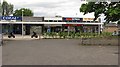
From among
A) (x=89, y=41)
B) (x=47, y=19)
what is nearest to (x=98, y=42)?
(x=89, y=41)

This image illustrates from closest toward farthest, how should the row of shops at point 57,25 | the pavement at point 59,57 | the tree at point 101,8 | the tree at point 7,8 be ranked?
the pavement at point 59,57 → the tree at point 101,8 → the row of shops at point 57,25 → the tree at point 7,8

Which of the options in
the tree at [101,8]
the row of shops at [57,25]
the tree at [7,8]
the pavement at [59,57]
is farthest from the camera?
the tree at [7,8]

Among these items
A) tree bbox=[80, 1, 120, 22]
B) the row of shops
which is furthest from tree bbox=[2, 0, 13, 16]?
tree bbox=[80, 1, 120, 22]

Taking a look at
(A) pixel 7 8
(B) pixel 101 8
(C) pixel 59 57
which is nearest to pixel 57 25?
(B) pixel 101 8

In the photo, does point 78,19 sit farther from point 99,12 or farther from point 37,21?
point 99,12

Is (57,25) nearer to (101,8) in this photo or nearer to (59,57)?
(101,8)

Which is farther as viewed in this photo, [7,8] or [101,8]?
[7,8]

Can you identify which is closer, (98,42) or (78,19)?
(98,42)

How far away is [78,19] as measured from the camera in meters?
70.9

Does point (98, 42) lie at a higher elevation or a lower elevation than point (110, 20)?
lower

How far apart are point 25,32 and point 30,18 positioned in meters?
3.65

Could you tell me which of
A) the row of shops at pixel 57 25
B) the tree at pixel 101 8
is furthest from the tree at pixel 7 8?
the tree at pixel 101 8

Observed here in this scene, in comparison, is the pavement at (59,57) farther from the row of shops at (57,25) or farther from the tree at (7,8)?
the tree at (7,8)

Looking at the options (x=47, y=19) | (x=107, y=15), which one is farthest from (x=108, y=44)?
(x=47, y=19)
